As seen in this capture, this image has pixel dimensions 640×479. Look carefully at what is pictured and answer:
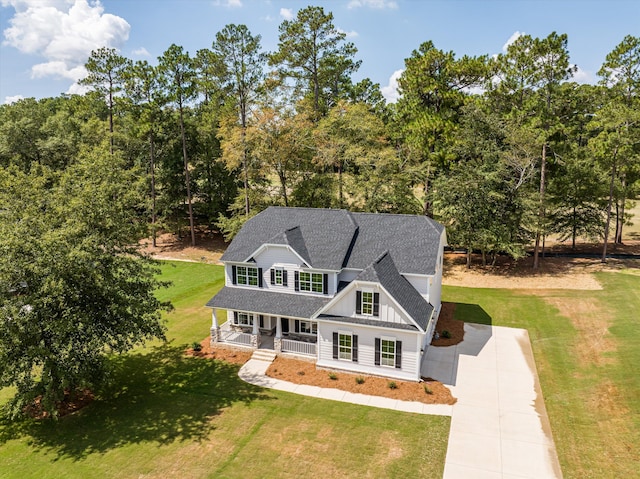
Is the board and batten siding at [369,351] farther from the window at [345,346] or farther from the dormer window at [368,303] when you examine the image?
the dormer window at [368,303]

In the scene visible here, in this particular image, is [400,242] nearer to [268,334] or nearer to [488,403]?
[488,403]

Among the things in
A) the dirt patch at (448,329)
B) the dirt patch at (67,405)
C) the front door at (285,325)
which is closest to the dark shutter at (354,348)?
the front door at (285,325)

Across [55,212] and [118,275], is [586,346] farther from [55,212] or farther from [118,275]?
[55,212]

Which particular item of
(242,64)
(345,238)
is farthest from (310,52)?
(345,238)

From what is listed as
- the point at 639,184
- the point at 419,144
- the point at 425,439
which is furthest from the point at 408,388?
the point at 639,184

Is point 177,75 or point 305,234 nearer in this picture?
point 305,234

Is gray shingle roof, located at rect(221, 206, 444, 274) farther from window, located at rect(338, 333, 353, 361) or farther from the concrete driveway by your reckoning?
the concrete driveway
